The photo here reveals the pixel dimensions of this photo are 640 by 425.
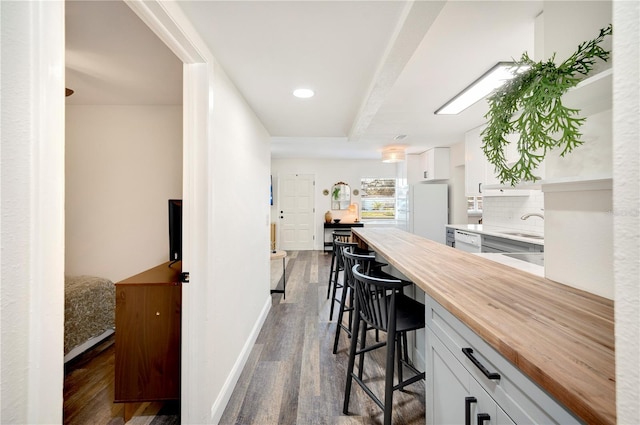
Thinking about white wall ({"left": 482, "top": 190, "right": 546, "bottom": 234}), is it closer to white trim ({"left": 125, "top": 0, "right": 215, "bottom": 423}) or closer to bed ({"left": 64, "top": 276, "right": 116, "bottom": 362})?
white trim ({"left": 125, "top": 0, "right": 215, "bottom": 423})

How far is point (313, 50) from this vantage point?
155cm

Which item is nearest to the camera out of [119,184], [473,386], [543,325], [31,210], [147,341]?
[31,210]

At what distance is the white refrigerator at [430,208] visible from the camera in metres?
5.48

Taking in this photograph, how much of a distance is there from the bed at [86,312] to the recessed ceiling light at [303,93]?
240 centimetres

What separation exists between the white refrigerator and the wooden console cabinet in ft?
15.7

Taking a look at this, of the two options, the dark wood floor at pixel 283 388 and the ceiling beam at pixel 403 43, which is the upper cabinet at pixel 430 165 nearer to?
the ceiling beam at pixel 403 43

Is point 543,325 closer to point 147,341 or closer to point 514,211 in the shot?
point 147,341

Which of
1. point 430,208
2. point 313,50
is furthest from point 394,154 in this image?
point 313,50

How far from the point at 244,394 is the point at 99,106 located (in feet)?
9.33

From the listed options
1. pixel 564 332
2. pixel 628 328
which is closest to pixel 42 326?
pixel 628 328

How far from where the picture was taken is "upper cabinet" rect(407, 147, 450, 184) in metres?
5.44

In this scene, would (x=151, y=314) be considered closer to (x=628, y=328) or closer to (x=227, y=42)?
(x=227, y=42)

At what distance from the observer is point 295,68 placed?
175 centimetres

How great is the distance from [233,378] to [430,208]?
4.71m
